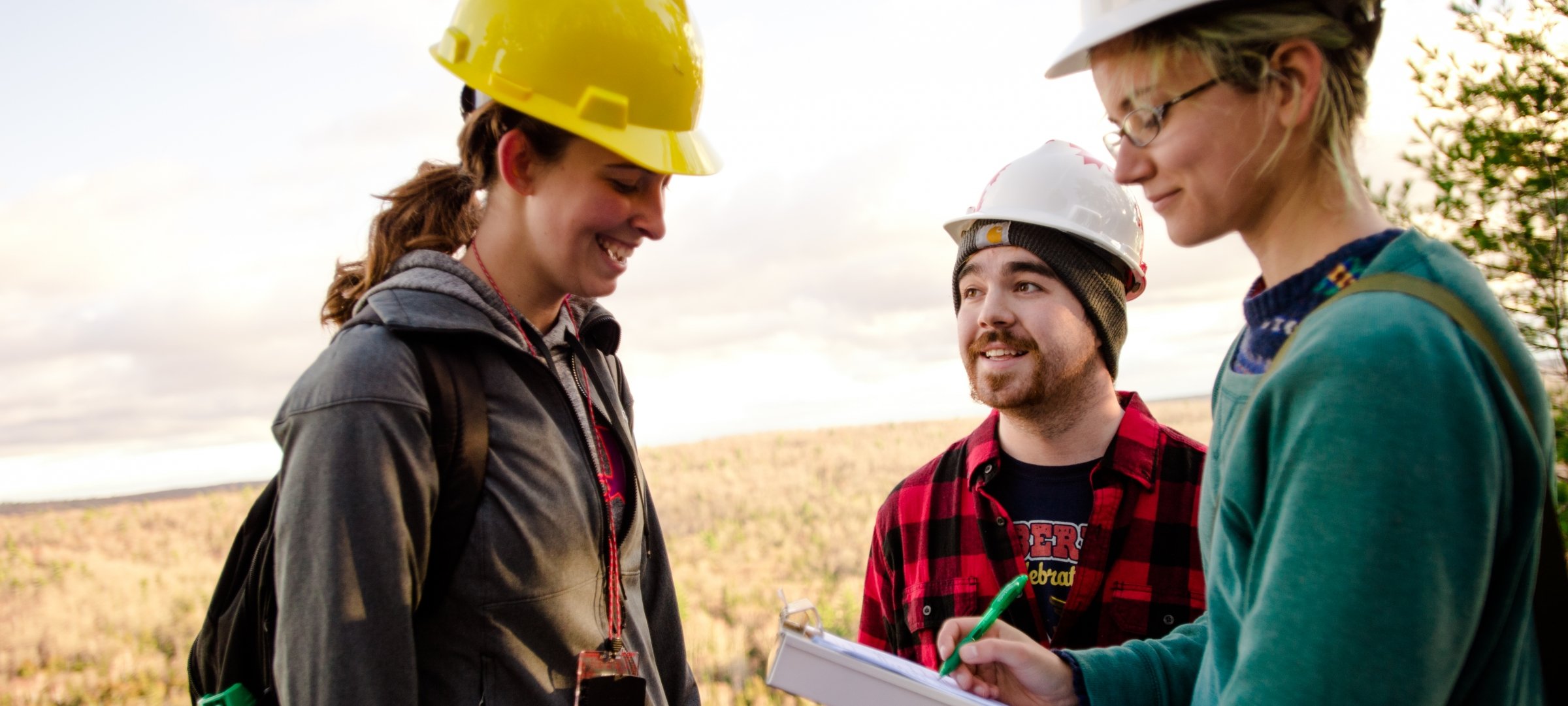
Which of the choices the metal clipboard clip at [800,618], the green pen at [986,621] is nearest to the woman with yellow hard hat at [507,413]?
the metal clipboard clip at [800,618]

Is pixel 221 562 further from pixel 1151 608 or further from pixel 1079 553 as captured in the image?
pixel 1151 608

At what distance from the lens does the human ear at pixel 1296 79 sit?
129cm

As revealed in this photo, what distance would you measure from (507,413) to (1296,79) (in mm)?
1560

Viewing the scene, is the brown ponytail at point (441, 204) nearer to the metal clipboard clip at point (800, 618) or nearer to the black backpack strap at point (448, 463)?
the black backpack strap at point (448, 463)

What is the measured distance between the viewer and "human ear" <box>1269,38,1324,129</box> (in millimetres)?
1292

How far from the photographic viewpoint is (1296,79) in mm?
1309

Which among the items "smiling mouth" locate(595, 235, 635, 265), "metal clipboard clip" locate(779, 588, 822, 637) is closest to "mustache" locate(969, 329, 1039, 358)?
"smiling mouth" locate(595, 235, 635, 265)

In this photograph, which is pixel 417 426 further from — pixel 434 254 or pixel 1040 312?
pixel 1040 312

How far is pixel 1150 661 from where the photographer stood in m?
2.01

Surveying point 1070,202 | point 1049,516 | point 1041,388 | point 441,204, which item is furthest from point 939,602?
point 441,204

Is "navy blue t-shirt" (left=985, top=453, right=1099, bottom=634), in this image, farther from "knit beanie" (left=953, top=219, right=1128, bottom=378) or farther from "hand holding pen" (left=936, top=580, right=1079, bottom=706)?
"hand holding pen" (left=936, top=580, right=1079, bottom=706)

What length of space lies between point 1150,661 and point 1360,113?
1179mm

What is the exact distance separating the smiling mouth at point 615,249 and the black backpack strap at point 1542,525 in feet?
A: 4.96

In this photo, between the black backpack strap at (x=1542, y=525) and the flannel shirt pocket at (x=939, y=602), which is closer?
the black backpack strap at (x=1542, y=525)
